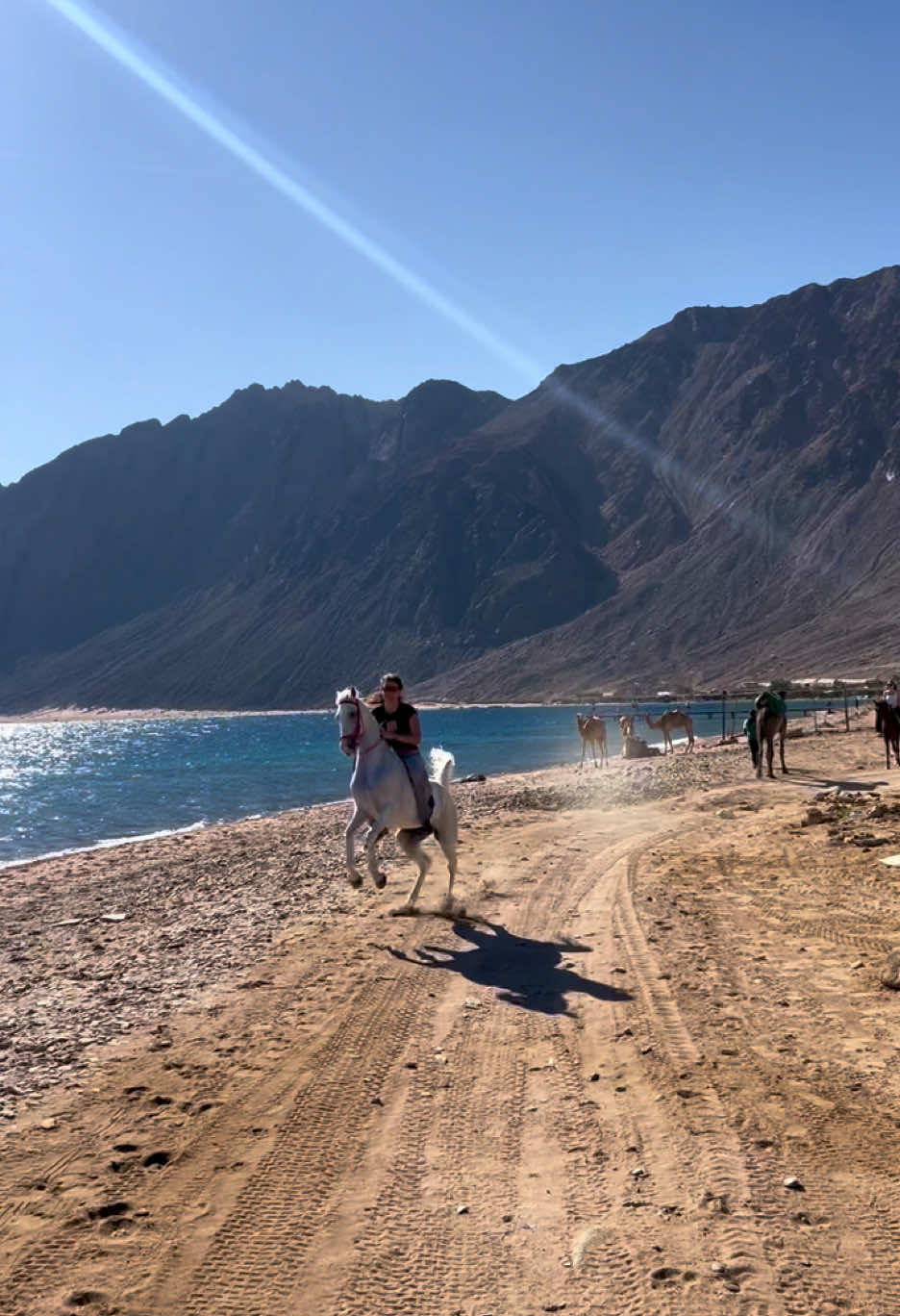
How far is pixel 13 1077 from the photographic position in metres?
6.41

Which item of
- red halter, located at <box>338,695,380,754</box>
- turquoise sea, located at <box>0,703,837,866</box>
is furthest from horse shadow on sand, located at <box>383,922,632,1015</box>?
turquoise sea, located at <box>0,703,837,866</box>

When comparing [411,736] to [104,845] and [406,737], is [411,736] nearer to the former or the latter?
[406,737]

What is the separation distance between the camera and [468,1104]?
561cm

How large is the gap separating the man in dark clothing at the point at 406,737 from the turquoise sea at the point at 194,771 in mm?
7153

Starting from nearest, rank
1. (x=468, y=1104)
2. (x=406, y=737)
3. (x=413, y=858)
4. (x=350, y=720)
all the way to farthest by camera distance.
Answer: (x=468, y=1104) → (x=350, y=720) → (x=406, y=737) → (x=413, y=858)

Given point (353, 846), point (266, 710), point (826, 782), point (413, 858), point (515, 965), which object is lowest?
point (266, 710)

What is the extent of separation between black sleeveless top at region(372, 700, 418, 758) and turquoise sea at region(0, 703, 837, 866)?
7057mm

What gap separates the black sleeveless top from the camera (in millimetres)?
10805

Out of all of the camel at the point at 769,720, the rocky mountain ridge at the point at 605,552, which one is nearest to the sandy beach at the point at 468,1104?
the camel at the point at 769,720

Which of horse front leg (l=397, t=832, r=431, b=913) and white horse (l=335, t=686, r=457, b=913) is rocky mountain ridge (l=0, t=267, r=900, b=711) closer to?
horse front leg (l=397, t=832, r=431, b=913)

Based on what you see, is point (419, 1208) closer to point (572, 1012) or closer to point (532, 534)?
point (572, 1012)

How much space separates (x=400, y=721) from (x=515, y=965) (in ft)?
10.3

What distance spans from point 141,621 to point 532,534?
82.0 metres

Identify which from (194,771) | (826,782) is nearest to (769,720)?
(826,782)
